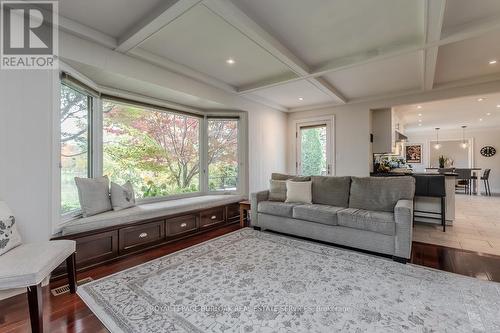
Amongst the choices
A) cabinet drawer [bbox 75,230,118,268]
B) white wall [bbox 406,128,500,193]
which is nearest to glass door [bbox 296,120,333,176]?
cabinet drawer [bbox 75,230,118,268]

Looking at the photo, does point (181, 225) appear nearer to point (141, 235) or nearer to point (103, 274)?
point (141, 235)

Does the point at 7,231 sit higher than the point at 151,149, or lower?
lower

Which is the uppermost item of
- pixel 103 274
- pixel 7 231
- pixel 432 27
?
pixel 432 27

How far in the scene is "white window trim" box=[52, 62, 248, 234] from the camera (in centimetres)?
243

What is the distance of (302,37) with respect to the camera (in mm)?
2736

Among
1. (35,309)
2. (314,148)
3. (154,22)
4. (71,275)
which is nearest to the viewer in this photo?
(35,309)

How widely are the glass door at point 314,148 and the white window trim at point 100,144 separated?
1.79 meters

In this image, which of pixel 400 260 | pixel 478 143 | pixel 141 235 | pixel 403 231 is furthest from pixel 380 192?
pixel 478 143

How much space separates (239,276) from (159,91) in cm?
291

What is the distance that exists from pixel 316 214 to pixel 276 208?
0.68 m

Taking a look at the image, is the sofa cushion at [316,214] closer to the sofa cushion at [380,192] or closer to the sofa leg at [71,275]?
the sofa cushion at [380,192]

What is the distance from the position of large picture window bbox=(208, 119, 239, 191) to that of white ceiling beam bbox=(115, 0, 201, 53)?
2.37 m

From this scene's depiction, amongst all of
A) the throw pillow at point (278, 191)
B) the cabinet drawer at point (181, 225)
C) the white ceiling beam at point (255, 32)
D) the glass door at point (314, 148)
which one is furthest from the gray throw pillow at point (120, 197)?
the glass door at point (314, 148)

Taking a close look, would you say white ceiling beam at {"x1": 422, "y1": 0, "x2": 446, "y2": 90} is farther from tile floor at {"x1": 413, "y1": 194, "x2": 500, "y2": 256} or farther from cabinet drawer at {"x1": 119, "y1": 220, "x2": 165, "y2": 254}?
cabinet drawer at {"x1": 119, "y1": 220, "x2": 165, "y2": 254}
